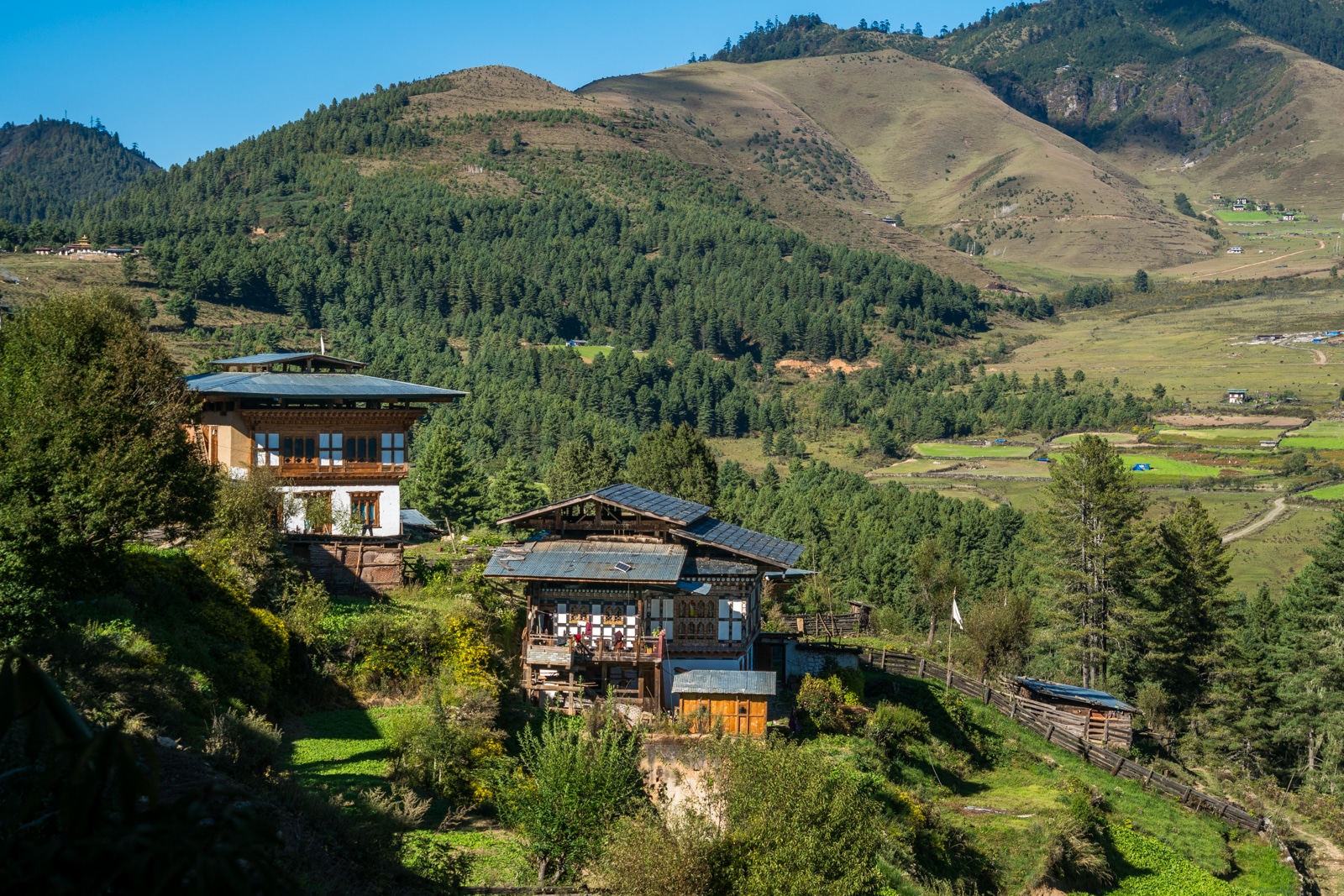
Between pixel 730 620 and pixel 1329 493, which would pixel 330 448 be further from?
pixel 1329 493

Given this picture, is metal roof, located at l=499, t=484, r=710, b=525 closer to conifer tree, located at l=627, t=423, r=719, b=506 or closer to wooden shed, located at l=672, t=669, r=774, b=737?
wooden shed, located at l=672, t=669, r=774, b=737

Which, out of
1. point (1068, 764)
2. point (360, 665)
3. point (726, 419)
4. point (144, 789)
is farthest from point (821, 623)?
point (726, 419)

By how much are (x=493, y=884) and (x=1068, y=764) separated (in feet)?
94.6

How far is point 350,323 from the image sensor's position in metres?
168

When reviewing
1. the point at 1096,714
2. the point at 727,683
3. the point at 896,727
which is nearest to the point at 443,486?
the point at 1096,714

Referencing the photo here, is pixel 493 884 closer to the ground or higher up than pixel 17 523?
closer to the ground

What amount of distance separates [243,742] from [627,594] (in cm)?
1656

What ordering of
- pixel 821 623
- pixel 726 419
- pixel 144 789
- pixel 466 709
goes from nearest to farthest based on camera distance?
pixel 144 789
pixel 466 709
pixel 821 623
pixel 726 419

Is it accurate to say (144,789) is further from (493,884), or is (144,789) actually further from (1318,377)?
(1318,377)

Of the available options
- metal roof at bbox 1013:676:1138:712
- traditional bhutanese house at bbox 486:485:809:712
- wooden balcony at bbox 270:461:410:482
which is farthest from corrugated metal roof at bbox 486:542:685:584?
metal roof at bbox 1013:676:1138:712

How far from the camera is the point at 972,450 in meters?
154

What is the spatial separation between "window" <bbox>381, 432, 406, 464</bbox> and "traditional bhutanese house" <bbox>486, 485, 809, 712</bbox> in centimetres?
893

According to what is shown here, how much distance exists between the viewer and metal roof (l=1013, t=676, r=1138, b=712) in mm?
47812

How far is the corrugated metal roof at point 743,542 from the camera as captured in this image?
123ft
